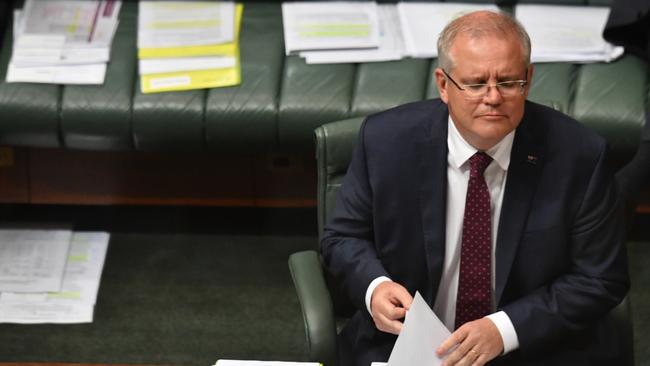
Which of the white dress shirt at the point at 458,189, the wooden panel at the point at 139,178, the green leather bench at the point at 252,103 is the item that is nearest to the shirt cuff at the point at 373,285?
the white dress shirt at the point at 458,189

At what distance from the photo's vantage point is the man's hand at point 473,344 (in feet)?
7.00

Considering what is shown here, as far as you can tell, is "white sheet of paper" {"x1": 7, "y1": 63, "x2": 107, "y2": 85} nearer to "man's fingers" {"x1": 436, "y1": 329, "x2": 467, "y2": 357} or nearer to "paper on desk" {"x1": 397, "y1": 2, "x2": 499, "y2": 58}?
"paper on desk" {"x1": 397, "y1": 2, "x2": 499, "y2": 58}

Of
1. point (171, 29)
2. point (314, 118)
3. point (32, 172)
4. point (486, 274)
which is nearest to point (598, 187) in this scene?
point (486, 274)

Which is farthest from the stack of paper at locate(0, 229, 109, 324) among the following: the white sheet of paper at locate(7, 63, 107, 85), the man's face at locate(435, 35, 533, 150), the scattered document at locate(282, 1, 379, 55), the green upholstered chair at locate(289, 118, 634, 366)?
the man's face at locate(435, 35, 533, 150)

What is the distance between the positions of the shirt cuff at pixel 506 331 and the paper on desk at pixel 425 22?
1600 millimetres

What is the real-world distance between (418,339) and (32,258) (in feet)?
6.58

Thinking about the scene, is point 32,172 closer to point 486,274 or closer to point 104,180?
point 104,180

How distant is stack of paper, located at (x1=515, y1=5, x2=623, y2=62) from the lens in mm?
3676

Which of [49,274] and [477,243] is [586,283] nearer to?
[477,243]

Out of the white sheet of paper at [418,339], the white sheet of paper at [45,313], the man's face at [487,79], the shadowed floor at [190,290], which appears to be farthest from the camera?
the white sheet of paper at [45,313]

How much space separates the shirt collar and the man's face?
0.16 feet

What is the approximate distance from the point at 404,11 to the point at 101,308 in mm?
1443

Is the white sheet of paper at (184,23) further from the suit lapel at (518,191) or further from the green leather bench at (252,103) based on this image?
the suit lapel at (518,191)

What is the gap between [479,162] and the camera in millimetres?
2295
